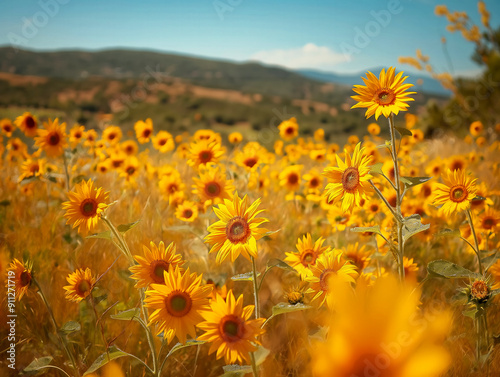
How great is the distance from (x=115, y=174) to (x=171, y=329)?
3.02 meters

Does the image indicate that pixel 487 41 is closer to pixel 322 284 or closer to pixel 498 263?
pixel 498 263

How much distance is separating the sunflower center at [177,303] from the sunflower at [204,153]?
5.40 ft

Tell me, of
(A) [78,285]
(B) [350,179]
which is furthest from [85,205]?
(B) [350,179]

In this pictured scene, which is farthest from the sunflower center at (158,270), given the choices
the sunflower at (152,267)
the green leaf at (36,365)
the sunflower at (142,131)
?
the sunflower at (142,131)

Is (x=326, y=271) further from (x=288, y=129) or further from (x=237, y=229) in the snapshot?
(x=288, y=129)

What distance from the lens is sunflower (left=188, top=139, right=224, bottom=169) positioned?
2625 mm

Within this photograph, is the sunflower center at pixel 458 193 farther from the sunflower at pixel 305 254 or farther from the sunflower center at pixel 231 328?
the sunflower center at pixel 231 328

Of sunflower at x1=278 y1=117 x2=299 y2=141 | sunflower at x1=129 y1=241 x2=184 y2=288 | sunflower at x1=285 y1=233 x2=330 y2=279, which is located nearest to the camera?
sunflower at x1=129 y1=241 x2=184 y2=288

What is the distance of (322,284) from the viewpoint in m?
1.33

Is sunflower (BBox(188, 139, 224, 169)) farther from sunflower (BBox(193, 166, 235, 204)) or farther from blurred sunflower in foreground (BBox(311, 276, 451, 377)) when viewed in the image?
blurred sunflower in foreground (BBox(311, 276, 451, 377))

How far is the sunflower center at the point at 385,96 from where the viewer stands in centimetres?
144

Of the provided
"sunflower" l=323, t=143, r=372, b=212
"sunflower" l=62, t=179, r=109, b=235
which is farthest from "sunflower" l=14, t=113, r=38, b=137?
"sunflower" l=323, t=143, r=372, b=212

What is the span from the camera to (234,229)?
4.17 ft

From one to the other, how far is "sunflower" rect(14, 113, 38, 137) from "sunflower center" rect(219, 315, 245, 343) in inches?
120
